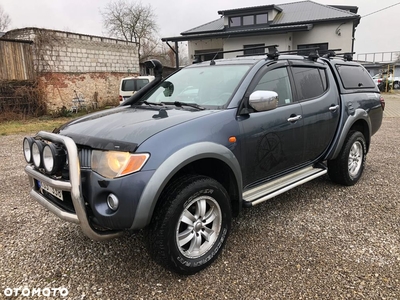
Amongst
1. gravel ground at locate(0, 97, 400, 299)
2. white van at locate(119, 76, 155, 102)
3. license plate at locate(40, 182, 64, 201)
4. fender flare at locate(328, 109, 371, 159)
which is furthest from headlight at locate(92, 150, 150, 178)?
white van at locate(119, 76, 155, 102)

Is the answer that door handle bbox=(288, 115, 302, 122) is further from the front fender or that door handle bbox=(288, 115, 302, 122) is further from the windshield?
the front fender

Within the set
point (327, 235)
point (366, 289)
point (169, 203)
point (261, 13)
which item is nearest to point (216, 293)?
point (169, 203)

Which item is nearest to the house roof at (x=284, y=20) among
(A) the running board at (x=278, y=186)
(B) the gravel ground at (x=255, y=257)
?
(A) the running board at (x=278, y=186)

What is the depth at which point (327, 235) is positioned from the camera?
3158 millimetres

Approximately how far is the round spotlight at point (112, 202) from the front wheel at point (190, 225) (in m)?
0.32

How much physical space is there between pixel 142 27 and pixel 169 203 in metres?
36.0

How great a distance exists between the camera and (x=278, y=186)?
333cm

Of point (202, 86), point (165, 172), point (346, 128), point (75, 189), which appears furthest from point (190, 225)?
point (346, 128)

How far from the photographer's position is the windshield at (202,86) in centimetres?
314

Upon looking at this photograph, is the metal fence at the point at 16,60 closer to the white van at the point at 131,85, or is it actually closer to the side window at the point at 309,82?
the white van at the point at 131,85

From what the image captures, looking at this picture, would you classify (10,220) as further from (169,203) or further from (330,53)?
(330,53)

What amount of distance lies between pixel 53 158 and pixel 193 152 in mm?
1036

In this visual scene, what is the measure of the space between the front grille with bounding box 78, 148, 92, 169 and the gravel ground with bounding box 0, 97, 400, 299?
938 millimetres

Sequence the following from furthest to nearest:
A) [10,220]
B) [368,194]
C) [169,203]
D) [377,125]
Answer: [377,125], [368,194], [10,220], [169,203]
